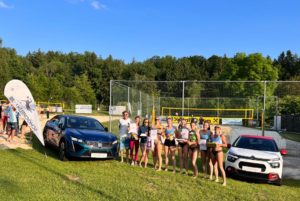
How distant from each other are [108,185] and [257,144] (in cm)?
528

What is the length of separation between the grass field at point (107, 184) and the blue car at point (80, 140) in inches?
13.3

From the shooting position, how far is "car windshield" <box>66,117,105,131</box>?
1156 centimetres

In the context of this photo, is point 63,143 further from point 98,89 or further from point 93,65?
point 93,65

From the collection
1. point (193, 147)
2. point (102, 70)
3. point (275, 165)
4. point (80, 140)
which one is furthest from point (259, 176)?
point (102, 70)

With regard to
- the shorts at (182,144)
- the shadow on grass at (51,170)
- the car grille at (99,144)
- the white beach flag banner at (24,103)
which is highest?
the white beach flag banner at (24,103)

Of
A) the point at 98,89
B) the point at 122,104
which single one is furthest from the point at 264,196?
the point at 98,89

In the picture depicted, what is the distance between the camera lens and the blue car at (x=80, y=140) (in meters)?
10.2

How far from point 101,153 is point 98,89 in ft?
235

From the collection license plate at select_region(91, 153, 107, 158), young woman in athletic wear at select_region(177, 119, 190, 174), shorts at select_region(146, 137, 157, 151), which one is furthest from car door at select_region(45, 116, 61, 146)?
young woman in athletic wear at select_region(177, 119, 190, 174)

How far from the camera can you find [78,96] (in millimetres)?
65188

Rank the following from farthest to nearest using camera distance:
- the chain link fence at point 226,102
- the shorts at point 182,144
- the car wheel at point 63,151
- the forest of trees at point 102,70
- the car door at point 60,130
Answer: the forest of trees at point 102,70, the chain link fence at point 226,102, the car door at point 60,130, the car wheel at point 63,151, the shorts at point 182,144

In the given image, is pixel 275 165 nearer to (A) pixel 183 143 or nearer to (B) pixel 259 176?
(B) pixel 259 176

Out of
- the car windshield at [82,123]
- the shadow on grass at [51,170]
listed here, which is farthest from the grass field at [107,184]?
the car windshield at [82,123]

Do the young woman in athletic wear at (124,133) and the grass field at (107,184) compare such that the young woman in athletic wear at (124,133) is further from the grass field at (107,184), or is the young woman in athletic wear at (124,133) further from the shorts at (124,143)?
the grass field at (107,184)
